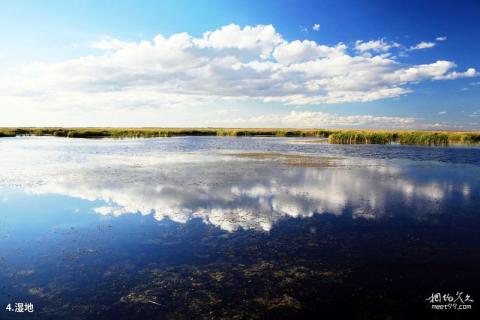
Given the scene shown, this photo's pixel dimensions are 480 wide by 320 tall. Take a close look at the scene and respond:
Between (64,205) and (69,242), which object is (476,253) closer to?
(69,242)

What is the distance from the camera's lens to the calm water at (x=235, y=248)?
21.2 feet

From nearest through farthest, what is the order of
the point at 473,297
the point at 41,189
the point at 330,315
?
the point at 330,315 < the point at 473,297 < the point at 41,189

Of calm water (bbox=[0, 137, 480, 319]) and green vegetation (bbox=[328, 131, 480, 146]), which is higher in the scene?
green vegetation (bbox=[328, 131, 480, 146])

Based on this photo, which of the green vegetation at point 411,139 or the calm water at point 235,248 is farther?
the green vegetation at point 411,139

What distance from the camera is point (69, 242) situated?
955cm

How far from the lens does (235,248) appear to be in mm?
→ 9016

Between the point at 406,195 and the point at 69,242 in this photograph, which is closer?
the point at 69,242

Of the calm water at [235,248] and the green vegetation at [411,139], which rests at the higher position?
the green vegetation at [411,139]

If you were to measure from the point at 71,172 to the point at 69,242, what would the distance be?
13197 mm

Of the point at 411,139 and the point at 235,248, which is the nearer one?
the point at 235,248

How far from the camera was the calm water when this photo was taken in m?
6.46

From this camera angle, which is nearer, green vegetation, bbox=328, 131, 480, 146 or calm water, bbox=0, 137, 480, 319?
calm water, bbox=0, 137, 480, 319

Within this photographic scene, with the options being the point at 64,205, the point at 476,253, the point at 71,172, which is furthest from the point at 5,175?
the point at 476,253

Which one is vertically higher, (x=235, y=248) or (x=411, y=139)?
(x=411, y=139)
